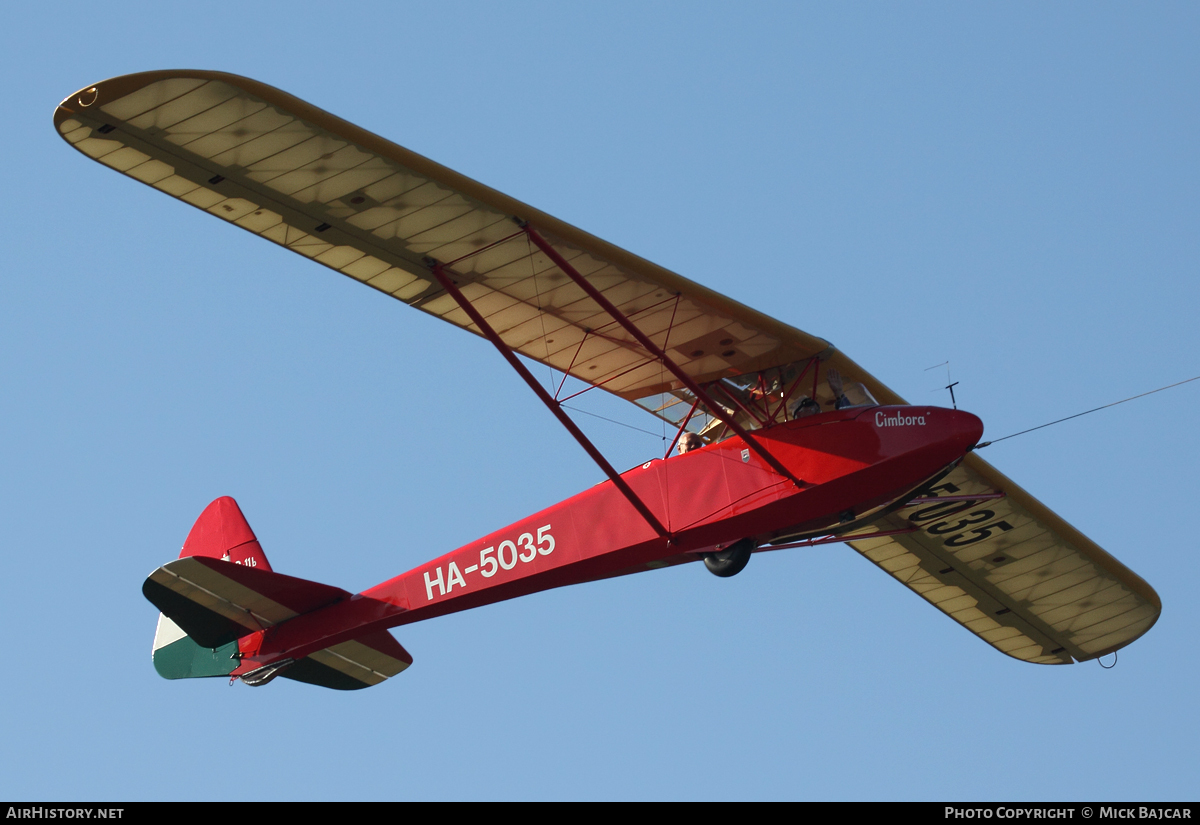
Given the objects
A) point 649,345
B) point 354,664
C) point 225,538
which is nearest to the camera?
point 649,345

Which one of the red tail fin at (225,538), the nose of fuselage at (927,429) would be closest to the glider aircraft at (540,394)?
the nose of fuselage at (927,429)

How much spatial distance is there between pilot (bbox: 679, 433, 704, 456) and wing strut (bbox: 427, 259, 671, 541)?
0.92m

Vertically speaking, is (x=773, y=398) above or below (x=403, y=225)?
below

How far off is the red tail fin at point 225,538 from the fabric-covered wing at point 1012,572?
7672 mm

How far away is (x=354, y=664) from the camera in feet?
61.7

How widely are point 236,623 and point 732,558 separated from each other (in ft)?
20.2

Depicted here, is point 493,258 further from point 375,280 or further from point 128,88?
point 128,88

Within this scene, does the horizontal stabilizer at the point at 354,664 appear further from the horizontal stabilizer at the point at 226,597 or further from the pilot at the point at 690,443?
the pilot at the point at 690,443

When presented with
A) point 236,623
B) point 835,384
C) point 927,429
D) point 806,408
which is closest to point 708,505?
point 806,408

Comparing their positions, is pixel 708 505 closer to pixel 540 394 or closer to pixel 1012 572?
pixel 540 394

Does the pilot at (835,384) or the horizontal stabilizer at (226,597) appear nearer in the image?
the pilot at (835,384)

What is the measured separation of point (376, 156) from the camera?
14.3m

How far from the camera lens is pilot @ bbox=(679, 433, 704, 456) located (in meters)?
16.5

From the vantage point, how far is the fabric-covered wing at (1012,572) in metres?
18.8
